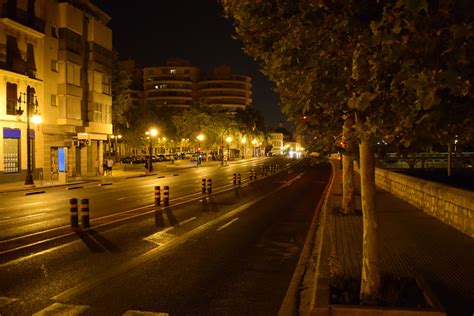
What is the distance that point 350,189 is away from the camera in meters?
15.4

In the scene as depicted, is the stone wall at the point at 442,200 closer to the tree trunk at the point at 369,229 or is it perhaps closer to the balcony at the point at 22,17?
the tree trunk at the point at 369,229

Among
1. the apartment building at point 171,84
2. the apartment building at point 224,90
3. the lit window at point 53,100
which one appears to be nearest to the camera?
the lit window at point 53,100

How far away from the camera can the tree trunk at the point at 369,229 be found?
6031mm

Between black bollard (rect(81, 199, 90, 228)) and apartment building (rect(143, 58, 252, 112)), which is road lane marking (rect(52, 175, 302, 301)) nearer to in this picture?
black bollard (rect(81, 199, 90, 228))

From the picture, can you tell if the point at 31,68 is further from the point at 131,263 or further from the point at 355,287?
the point at 355,287

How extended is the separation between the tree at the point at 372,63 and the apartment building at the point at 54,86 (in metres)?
30.0

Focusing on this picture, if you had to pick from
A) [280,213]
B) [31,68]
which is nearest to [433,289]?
[280,213]

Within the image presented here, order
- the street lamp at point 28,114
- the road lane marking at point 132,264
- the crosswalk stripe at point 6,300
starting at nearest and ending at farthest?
the crosswalk stripe at point 6,300 → the road lane marking at point 132,264 → the street lamp at point 28,114

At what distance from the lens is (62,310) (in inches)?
263

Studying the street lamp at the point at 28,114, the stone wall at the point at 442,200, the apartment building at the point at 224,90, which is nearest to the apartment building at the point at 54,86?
the street lamp at the point at 28,114

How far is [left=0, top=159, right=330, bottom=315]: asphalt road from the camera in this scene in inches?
277

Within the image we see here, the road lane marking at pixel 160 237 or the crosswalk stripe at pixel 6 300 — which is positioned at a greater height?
the crosswalk stripe at pixel 6 300

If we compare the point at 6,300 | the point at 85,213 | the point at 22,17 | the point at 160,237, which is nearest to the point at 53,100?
the point at 22,17

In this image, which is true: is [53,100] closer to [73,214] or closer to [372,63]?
[73,214]
